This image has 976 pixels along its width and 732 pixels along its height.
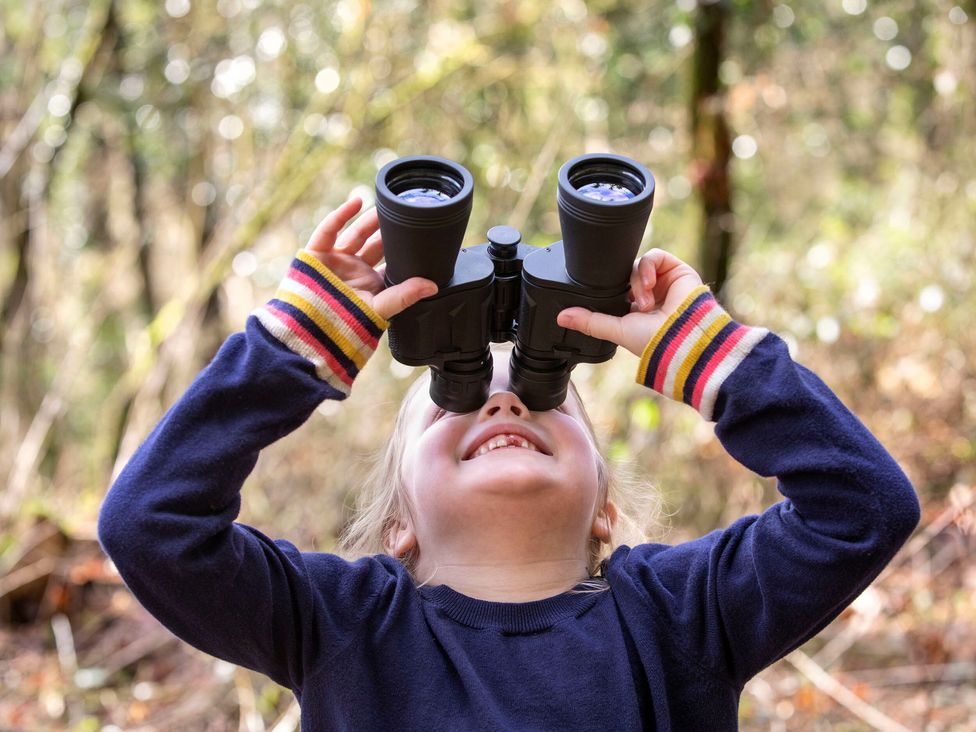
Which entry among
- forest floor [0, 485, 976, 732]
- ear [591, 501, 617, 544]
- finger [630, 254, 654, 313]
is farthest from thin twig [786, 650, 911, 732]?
finger [630, 254, 654, 313]

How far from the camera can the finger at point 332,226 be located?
149cm

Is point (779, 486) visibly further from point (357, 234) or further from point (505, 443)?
point (357, 234)

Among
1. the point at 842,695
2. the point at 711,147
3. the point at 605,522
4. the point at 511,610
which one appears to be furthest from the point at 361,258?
the point at 842,695

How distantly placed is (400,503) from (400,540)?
0.26 feet

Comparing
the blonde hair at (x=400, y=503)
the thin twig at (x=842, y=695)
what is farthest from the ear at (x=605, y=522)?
the thin twig at (x=842, y=695)

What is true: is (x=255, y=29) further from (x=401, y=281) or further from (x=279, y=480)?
(x=401, y=281)

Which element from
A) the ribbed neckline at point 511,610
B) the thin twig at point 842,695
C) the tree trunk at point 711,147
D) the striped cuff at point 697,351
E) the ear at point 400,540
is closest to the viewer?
the striped cuff at point 697,351

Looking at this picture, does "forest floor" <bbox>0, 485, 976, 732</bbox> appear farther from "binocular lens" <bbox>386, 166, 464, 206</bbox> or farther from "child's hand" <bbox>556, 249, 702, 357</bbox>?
"binocular lens" <bbox>386, 166, 464, 206</bbox>

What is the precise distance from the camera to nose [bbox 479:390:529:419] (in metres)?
1.71

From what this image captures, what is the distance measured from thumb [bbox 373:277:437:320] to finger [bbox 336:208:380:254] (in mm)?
113

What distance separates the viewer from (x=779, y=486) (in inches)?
57.7

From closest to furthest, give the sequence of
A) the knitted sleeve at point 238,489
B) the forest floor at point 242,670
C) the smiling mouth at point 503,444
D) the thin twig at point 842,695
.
→ the knitted sleeve at point 238,489 → the smiling mouth at point 503,444 → the thin twig at point 842,695 → the forest floor at point 242,670

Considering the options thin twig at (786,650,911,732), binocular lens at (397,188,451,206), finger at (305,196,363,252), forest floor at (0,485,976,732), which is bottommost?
forest floor at (0,485,976,732)

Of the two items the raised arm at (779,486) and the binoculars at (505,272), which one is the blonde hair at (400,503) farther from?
the raised arm at (779,486)
